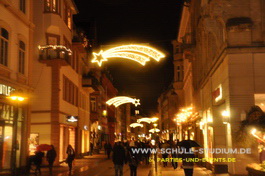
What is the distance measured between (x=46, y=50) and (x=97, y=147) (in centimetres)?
2689

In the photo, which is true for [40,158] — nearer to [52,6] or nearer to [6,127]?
[6,127]

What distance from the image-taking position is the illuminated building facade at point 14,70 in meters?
20.6

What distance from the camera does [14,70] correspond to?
21984mm

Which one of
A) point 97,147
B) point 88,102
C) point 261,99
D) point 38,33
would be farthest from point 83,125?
point 261,99

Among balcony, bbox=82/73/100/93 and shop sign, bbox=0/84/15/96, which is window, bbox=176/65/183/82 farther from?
shop sign, bbox=0/84/15/96

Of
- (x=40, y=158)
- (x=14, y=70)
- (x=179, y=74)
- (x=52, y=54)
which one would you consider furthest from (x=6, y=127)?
(x=179, y=74)

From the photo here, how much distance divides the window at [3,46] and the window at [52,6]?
8.99 meters

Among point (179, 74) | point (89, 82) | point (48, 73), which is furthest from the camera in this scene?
point (179, 74)

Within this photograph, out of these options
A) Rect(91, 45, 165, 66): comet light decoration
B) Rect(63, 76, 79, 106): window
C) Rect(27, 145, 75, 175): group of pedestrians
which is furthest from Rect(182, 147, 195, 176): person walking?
Rect(63, 76, 79, 106): window

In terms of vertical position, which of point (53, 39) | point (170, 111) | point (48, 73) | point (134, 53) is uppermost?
point (53, 39)

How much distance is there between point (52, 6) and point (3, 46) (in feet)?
32.9

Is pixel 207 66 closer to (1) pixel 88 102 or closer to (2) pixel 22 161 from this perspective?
(2) pixel 22 161

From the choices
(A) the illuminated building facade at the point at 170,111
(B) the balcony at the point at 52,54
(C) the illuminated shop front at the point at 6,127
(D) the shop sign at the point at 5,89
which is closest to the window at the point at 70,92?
(B) the balcony at the point at 52,54

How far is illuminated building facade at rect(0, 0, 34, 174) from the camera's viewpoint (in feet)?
67.7
